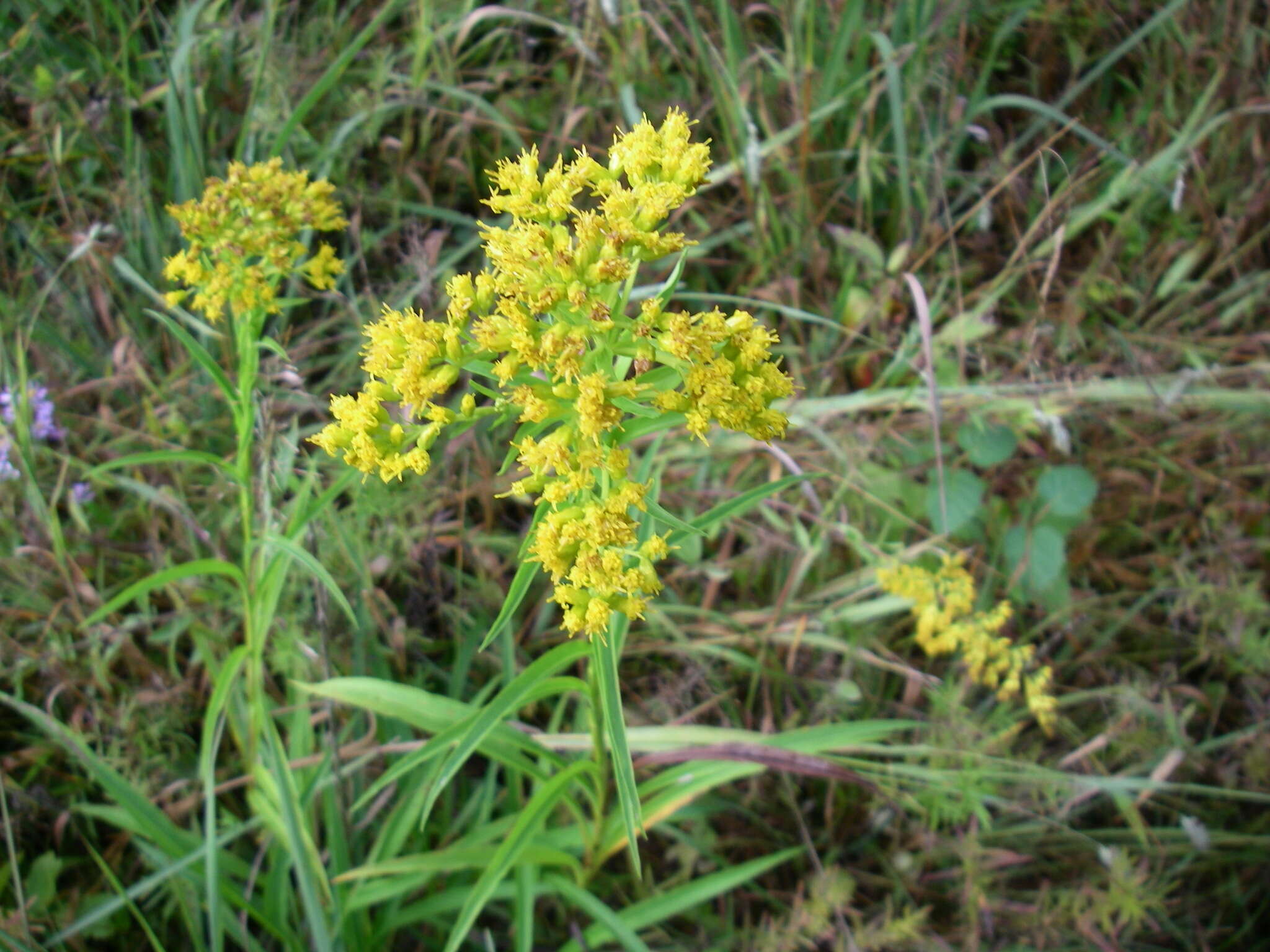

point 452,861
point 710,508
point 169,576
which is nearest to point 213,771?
point 169,576

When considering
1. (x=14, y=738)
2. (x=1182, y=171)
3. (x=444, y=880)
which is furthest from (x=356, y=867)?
(x=1182, y=171)

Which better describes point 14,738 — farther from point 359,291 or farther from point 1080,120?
point 1080,120

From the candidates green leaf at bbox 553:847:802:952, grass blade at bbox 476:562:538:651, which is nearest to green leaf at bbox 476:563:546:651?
grass blade at bbox 476:562:538:651

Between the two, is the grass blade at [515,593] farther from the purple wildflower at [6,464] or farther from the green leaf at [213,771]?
the purple wildflower at [6,464]

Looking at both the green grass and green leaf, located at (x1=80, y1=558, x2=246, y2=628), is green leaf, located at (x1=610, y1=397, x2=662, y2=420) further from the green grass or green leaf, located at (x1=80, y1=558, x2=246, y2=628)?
green leaf, located at (x1=80, y1=558, x2=246, y2=628)

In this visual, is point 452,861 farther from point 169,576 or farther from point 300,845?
point 169,576

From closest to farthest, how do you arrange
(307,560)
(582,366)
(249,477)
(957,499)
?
1. (582,366)
2. (307,560)
3. (249,477)
4. (957,499)

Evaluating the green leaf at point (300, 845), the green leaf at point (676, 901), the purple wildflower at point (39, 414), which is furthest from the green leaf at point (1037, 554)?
the purple wildflower at point (39, 414)
